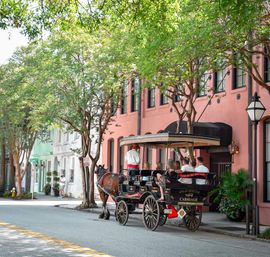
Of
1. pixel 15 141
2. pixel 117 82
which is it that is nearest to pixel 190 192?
pixel 117 82

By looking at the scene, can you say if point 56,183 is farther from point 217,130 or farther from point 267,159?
point 267,159

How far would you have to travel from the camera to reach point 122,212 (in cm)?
1884

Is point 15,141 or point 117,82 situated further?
point 15,141

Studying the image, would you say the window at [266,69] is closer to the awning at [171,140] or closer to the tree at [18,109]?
the awning at [171,140]

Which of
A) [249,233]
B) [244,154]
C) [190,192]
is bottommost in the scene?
[249,233]

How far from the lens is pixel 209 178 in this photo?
58.3ft

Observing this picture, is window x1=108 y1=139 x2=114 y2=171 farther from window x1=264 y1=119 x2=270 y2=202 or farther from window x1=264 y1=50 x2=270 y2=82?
window x1=264 y1=50 x2=270 y2=82

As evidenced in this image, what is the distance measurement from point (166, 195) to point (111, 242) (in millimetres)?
4066

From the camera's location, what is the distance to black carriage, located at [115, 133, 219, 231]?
17.0 meters

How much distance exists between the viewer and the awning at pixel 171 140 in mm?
17531

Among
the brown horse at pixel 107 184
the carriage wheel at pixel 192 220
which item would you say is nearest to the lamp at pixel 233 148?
the brown horse at pixel 107 184

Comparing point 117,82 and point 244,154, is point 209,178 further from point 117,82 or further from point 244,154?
point 117,82

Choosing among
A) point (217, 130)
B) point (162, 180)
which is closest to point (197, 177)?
point (162, 180)

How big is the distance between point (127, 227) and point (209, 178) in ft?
9.79
